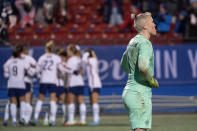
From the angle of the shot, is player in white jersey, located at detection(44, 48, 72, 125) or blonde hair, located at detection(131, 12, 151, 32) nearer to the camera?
blonde hair, located at detection(131, 12, 151, 32)

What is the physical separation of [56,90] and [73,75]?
2.28 feet

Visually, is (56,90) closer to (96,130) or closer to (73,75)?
(73,75)

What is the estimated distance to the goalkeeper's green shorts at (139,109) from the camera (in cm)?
775

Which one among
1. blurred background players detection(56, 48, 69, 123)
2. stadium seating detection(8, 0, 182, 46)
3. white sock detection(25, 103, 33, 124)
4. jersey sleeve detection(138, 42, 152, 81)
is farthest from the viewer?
stadium seating detection(8, 0, 182, 46)

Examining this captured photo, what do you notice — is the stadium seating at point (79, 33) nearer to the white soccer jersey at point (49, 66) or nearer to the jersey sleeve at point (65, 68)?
the jersey sleeve at point (65, 68)

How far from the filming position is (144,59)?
24.8 ft

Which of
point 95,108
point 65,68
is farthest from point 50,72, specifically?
point 95,108

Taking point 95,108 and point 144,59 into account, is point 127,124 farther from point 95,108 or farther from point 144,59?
point 144,59

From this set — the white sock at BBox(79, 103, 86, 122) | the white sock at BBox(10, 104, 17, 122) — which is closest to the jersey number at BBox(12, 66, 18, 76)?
the white sock at BBox(10, 104, 17, 122)

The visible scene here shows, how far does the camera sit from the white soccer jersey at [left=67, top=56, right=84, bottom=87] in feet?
56.7

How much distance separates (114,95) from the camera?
69.6 ft

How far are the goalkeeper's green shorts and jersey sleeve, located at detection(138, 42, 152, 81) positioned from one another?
0.97 feet

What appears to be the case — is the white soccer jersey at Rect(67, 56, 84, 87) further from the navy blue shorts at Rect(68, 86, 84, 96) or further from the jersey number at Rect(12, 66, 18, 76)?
the jersey number at Rect(12, 66, 18, 76)

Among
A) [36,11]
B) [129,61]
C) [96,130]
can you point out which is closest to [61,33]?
[36,11]
